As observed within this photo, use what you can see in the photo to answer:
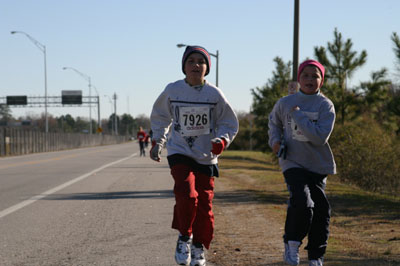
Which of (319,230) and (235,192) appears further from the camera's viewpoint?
(235,192)

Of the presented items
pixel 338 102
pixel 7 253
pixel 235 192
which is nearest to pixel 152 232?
pixel 7 253

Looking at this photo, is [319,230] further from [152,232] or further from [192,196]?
[152,232]

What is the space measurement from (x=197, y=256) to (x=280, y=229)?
8.15 ft

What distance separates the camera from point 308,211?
15.3 feet

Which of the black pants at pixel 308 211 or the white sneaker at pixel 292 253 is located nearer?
the white sneaker at pixel 292 253

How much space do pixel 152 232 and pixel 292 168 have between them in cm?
279

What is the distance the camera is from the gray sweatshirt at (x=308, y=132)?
470 cm

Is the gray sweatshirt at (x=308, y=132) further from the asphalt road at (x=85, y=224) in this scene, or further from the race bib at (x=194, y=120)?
the asphalt road at (x=85, y=224)

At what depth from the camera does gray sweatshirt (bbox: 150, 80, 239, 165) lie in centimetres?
507

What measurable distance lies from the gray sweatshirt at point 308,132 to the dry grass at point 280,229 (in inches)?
37.9

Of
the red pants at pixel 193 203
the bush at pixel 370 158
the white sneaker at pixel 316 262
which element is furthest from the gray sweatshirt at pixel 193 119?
the bush at pixel 370 158

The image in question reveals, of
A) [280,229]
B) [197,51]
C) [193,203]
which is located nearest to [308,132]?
[193,203]

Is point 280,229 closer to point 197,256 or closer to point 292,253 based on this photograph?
point 197,256

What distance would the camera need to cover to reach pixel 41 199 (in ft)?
34.5
